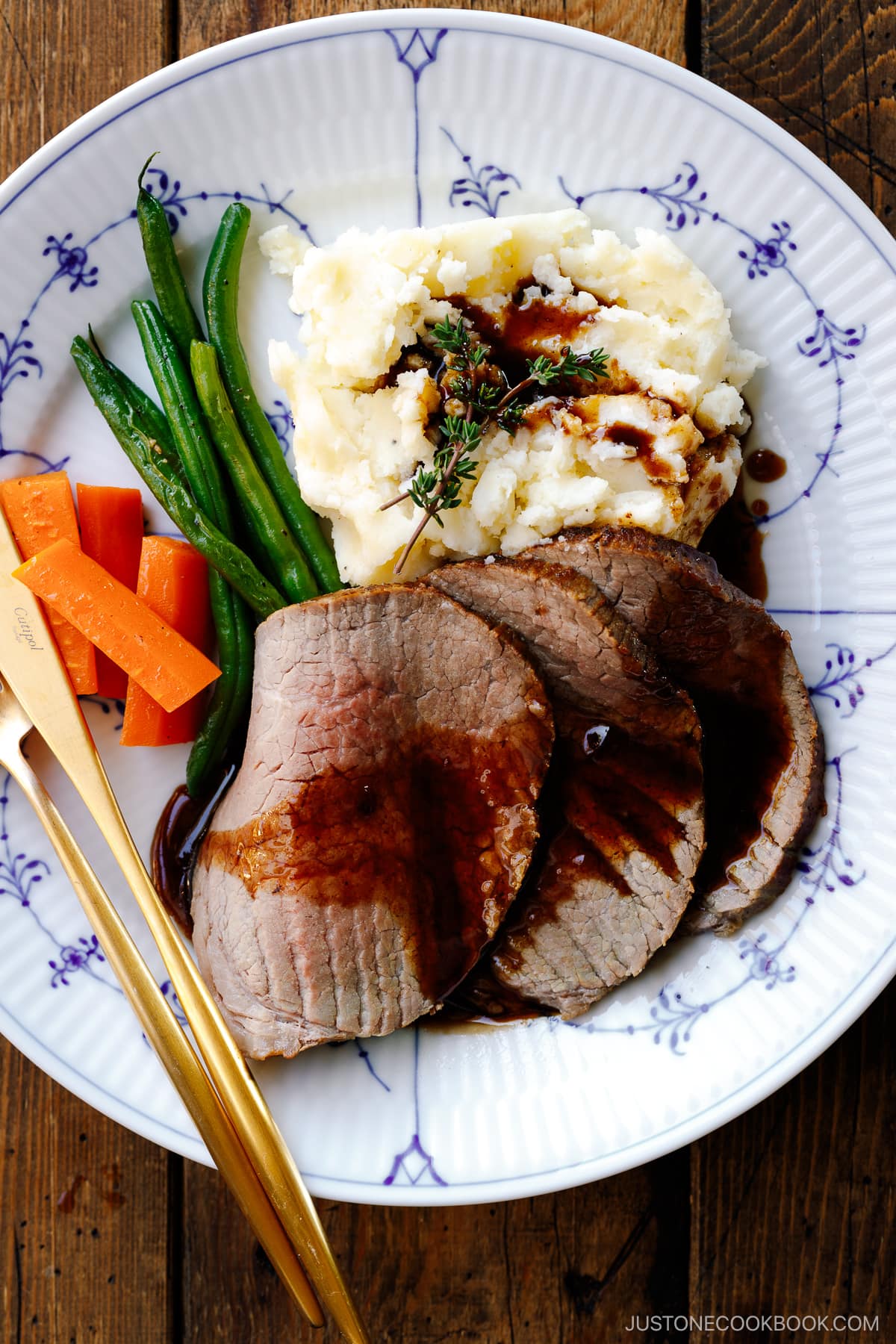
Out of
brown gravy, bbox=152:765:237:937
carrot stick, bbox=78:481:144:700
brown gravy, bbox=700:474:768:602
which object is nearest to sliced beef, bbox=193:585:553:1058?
brown gravy, bbox=152:765:237:937

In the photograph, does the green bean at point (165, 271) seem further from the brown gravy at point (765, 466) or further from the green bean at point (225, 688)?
the brown gravy at point (765, 466)

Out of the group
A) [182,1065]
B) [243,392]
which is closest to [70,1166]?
[182,1065]

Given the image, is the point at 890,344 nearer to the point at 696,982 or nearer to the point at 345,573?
the point at 345,573

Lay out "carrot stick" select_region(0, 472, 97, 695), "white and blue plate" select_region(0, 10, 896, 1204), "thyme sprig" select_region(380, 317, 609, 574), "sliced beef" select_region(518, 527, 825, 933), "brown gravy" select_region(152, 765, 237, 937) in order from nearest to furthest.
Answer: "thyme sprig" select_region(380, 317, 609, 574) → "sliced beef" select_region(518, 527, 825, 933) → "white and blue plate" select_region(0, 10, 896, 1204) → "carrot stick" select_region(0, 472, 97, 695) → "brown gravy" select_region(152, 765, 237, 937)

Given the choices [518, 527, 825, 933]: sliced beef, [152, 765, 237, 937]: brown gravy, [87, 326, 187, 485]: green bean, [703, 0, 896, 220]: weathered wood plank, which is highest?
[703, 0, 896, 220]: weathered wood plank

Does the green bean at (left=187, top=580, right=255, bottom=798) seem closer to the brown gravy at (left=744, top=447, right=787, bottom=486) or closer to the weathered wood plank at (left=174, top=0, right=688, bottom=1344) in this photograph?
the weathered wood plank at (left=174, top=0, right=688, bottom=1344)

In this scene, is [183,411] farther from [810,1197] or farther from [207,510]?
[810,1197]

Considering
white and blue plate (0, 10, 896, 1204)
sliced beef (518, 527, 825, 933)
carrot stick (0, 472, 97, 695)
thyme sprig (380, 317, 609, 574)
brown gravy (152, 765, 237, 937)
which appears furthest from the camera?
brown gravy (152, 765, 237, 937)

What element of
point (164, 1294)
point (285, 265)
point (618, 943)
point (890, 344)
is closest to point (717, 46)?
point (890, 344)
